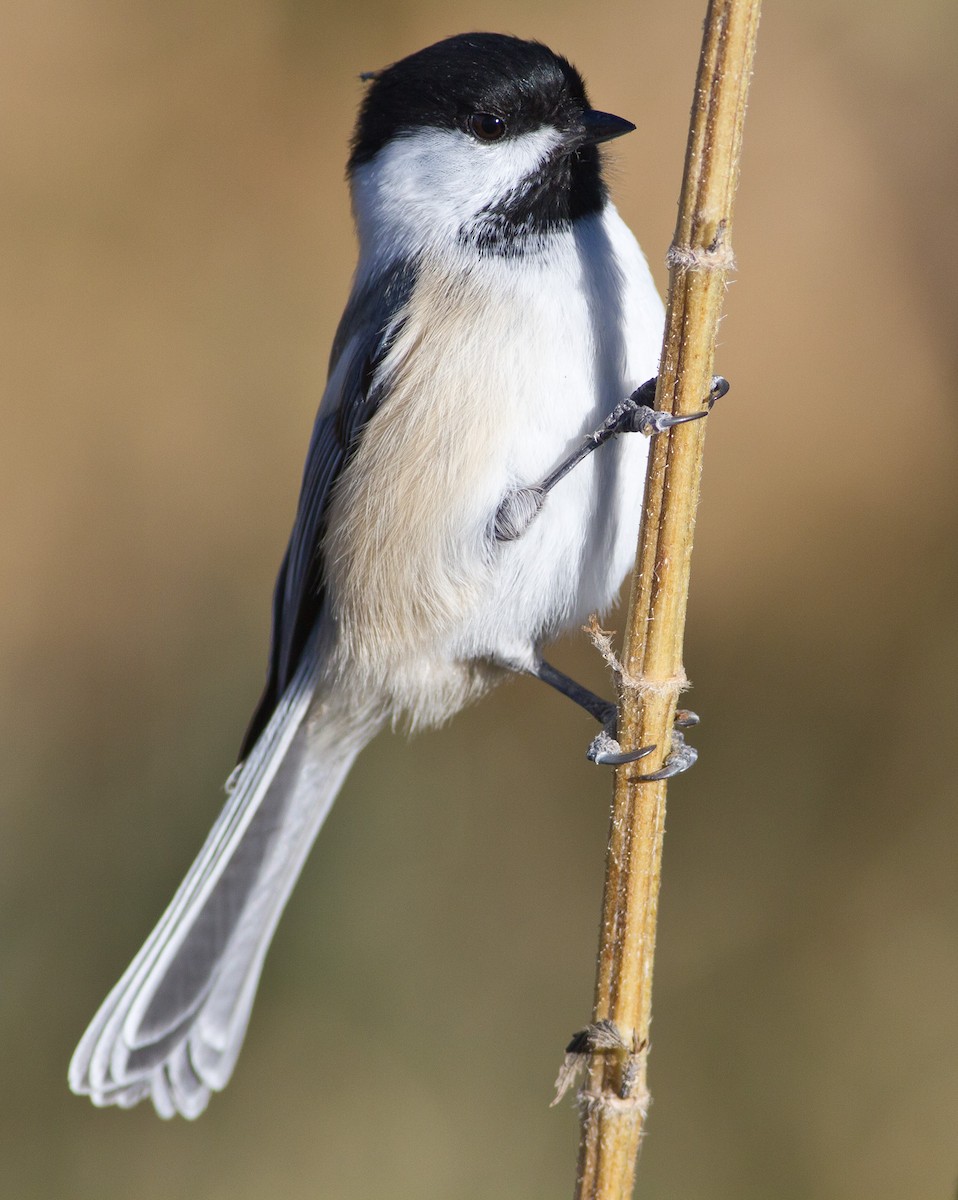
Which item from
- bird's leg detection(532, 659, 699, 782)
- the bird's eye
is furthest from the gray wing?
bird's leg detection(532, 659, 699, 782)

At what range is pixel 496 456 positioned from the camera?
1.68 metres

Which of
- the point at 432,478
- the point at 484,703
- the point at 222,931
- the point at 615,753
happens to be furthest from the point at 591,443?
the point at 484,703

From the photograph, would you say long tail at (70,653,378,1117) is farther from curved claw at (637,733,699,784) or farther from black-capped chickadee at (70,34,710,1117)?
curved claw at (637,733,699,784)

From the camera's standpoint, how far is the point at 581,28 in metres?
2.82

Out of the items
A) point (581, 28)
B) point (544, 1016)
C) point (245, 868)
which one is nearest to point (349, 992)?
point (544, 1016)

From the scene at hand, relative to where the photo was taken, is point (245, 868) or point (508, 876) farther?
point (508, 876)

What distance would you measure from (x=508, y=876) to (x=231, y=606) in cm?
97

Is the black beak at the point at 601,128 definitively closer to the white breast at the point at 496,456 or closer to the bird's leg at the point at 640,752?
the white breast at the point at 496,456

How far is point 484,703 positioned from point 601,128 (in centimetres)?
147

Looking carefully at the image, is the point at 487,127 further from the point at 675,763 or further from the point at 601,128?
the point at 675,763

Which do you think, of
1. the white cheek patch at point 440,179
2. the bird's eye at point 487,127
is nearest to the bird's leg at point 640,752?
the white cheek patch at point 440,179

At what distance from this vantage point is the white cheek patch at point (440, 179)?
68.7 inches

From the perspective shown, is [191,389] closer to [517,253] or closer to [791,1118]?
[517,253]

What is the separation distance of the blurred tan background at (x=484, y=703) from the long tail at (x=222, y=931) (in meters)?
0.50
